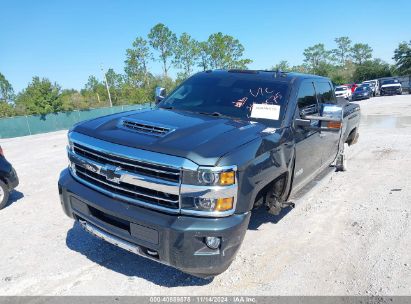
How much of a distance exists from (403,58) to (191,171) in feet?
244

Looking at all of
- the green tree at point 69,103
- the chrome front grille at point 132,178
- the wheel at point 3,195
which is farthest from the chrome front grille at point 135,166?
the green tree at point 69,103

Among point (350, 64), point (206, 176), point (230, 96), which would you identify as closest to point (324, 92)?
point (230, 96)

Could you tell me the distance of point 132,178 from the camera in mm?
2848

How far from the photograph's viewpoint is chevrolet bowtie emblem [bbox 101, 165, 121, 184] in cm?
293

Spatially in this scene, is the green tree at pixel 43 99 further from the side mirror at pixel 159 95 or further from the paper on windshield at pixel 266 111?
the paper on windshield at pixel 266 111

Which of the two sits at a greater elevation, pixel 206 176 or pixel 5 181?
pixel 206 176

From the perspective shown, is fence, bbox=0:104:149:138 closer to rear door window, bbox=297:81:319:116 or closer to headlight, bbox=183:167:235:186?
rear door window, bbox=297:81:319:116

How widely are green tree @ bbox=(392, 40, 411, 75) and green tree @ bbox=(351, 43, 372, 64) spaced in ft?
141

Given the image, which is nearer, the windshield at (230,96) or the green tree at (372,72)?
the windshield at (230,96)

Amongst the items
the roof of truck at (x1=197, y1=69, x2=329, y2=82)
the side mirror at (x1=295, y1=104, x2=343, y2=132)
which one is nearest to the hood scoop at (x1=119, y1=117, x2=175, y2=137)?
the side mirror at (x1=295, y1=104, x2=343, y2=132)

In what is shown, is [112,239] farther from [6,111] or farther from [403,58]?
[403,58]

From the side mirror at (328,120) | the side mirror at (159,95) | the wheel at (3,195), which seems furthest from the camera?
the wheel at (3,195)

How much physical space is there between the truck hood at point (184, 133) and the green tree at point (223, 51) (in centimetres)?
5946

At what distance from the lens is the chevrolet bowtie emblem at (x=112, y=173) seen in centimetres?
293
